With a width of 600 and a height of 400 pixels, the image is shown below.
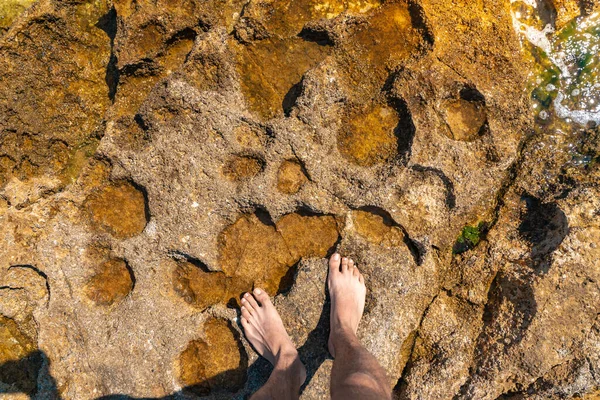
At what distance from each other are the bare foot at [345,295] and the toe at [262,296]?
44 cm

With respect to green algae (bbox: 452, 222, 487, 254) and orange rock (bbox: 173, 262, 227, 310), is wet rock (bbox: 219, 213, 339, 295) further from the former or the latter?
green algae (bbox: 452, 222, 487, 254)

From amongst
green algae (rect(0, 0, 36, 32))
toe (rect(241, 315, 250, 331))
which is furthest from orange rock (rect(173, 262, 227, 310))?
green algae (rect(0, 0, 36, 32))

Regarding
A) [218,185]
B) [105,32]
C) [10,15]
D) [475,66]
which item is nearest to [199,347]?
[218,185]

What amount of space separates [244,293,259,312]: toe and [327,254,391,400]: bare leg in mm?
525

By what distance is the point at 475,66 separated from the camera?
307cm

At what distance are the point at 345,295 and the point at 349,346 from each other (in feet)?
1.03

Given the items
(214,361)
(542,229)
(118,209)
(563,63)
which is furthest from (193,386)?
(563,63)

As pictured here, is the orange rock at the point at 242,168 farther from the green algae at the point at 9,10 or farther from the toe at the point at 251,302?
the green algae at the point at 9,10

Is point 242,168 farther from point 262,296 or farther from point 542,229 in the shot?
point 542,229

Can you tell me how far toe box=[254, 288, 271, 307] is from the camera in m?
2.95

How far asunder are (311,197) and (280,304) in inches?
30.8

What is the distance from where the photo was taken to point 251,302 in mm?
2955

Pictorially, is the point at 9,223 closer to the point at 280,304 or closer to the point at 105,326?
the point at 105,326

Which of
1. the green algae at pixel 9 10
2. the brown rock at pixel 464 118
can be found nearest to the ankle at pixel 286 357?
the brown rock at pixel 464 118
